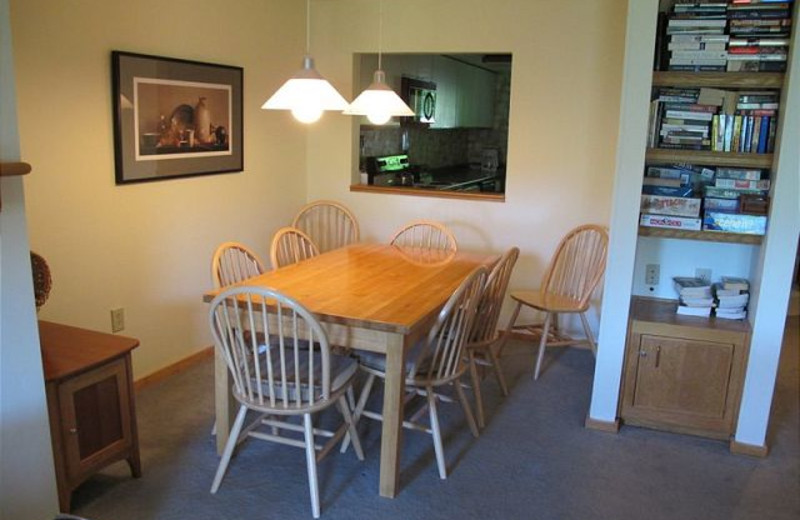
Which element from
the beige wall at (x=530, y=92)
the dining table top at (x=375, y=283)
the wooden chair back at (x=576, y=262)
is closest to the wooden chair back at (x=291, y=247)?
Result: the dining table top at (x=375, y=283)

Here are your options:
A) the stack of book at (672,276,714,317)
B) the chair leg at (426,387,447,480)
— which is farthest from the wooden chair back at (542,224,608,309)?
the chair leg at (426,387,447,480)

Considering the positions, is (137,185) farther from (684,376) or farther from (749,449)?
(749,449)

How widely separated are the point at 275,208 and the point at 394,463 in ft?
7.92

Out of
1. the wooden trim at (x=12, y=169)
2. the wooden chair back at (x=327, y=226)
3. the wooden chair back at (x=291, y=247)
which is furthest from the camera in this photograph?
the wooden chair back at (x=327, y=226)

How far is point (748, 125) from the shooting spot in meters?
3.00

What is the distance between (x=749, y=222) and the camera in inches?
118

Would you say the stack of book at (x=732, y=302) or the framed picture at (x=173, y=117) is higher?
the framed picture at (x=173, y=117)

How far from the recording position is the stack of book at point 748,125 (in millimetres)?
2973

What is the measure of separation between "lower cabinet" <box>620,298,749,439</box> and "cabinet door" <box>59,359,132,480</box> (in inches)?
86.4

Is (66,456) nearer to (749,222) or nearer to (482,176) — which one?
(749,222)

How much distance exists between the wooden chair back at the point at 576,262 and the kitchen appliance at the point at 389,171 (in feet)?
5.16

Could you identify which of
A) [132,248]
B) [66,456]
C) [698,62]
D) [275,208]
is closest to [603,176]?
[698,62]

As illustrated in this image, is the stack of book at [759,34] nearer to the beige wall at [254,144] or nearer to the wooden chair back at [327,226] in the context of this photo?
the beige wall at [254,144]

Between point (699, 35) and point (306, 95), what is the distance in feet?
5.74
